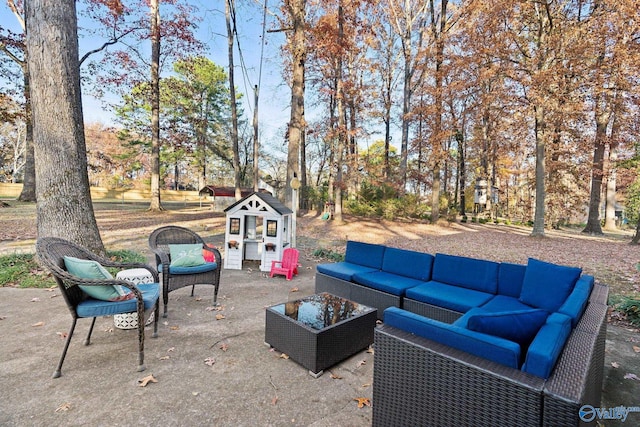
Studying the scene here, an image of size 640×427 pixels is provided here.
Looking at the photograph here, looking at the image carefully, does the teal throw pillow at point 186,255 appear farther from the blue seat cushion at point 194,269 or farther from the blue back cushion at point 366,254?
the blue back cushion at point 366,254

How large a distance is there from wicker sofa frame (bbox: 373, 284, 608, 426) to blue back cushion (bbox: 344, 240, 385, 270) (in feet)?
7.58

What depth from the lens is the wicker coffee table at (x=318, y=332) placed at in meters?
2.41

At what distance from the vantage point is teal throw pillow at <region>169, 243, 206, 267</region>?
3676 millimetres

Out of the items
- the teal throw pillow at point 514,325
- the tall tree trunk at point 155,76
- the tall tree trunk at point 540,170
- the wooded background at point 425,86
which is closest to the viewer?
the teal throw pillow at point 514,325

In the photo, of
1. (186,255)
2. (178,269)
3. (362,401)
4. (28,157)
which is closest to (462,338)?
(362,401)

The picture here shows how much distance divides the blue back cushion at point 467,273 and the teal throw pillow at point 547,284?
35 cm

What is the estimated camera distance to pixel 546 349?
1.38m

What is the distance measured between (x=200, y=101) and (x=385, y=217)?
17.5 metres

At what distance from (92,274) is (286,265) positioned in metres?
3.04

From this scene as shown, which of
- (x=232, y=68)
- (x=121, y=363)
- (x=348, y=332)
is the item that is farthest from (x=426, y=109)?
(x=121, y=363)

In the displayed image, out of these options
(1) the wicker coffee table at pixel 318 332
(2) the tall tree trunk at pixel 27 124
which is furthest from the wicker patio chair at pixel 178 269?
(2) the tall tree trunk at pixel 27 124

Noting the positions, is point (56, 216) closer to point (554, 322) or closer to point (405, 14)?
point (554, 322)

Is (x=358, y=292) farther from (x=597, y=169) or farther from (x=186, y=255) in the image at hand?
(x=597, y=169)

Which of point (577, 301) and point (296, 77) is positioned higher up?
point (296, 77)
